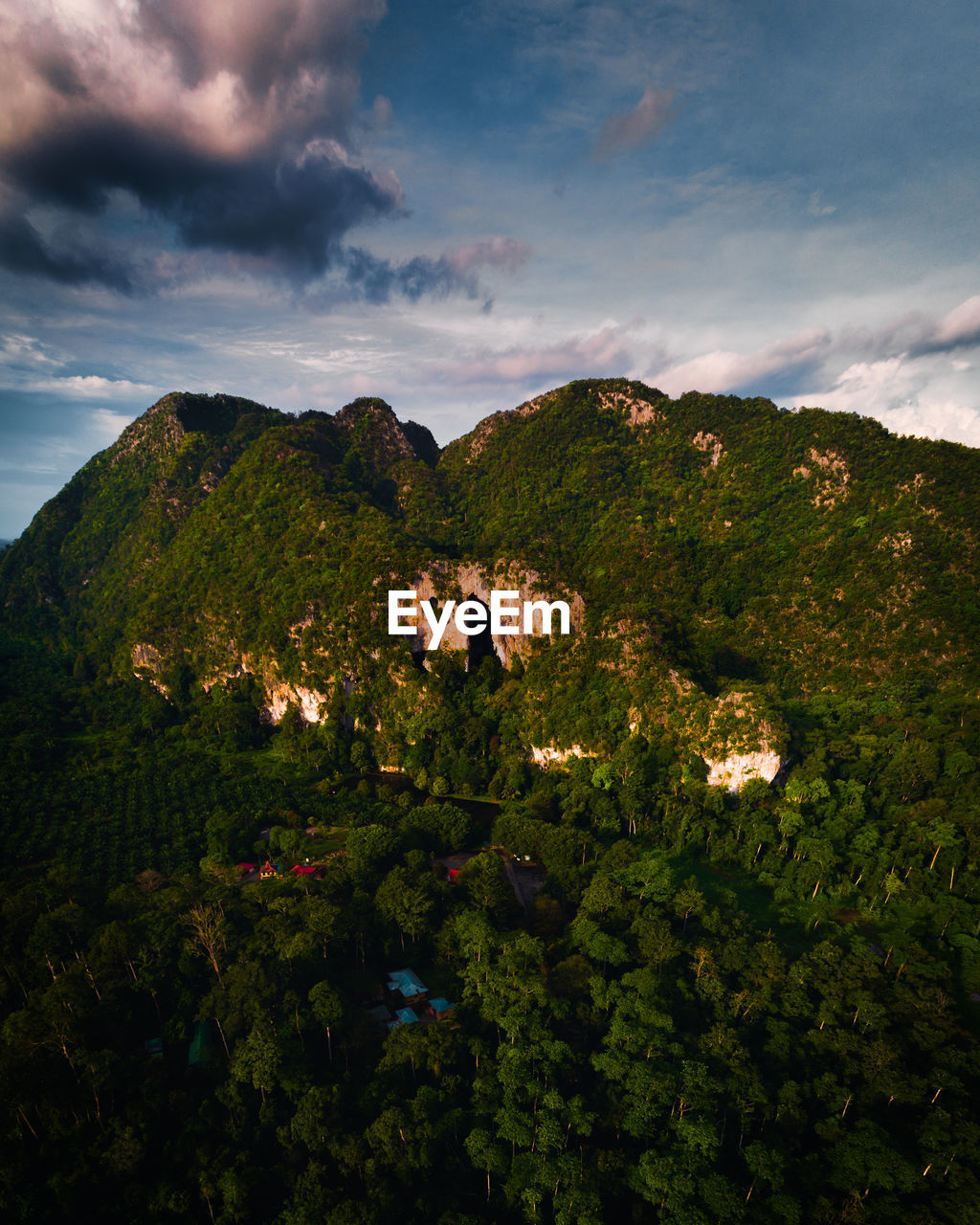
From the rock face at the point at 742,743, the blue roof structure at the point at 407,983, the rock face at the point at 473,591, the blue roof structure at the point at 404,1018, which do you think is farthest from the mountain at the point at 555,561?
the blue roof structure at the point at 404,1018

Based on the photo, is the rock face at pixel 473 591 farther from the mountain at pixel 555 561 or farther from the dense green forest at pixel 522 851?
the dense green forest at pixel 522 851

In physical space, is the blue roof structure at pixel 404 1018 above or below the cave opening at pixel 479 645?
below

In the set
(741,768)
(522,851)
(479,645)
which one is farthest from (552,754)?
(479,645)

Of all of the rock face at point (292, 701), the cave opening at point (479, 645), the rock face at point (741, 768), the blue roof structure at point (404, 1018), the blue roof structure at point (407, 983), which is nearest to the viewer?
the blue roof structure at point (404, 1018)

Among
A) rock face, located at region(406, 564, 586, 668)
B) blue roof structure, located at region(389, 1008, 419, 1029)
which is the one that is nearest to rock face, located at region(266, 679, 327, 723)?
rock face, located at region(406, 564, 586, 668)

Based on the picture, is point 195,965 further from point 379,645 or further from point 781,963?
point 379,645

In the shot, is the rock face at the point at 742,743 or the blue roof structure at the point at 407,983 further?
the rock face at the point at 742,743
